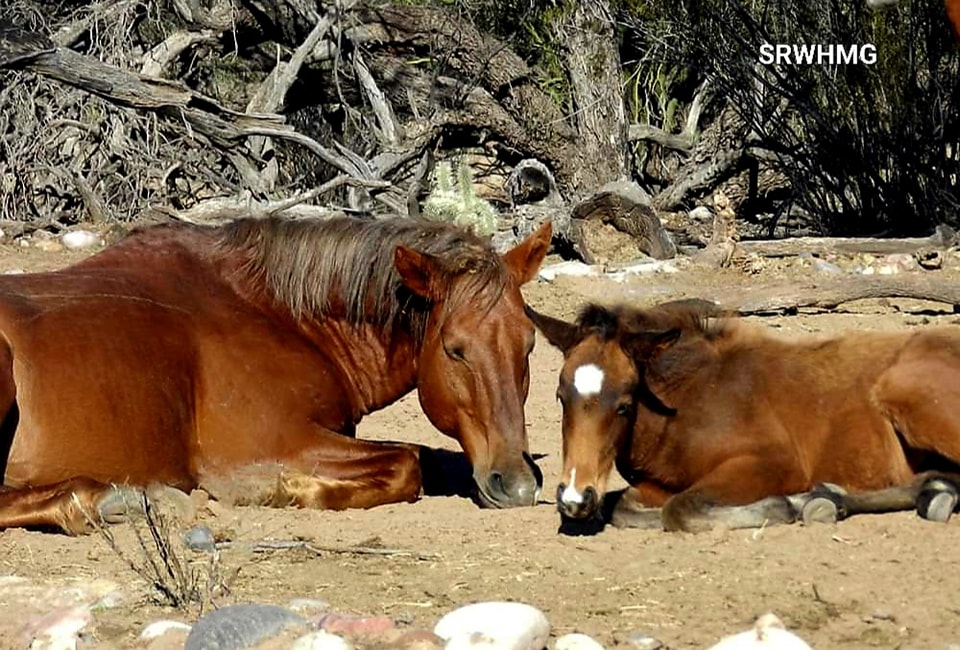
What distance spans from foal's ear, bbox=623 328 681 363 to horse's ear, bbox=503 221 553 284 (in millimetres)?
845

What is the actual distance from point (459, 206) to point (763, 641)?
1119 cm

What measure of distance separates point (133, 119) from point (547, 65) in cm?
519

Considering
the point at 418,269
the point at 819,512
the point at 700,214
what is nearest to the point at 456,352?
the point at 418,269

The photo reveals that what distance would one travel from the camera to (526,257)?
6.73 meters

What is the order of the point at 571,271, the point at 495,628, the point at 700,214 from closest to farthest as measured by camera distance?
the point at 495,628 → the point at 571,271 → the point at 700,214

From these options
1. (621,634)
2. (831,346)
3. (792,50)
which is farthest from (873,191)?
(621,634)

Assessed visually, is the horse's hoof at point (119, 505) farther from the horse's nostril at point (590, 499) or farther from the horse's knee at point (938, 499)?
the horse's knee at point (938, 499)

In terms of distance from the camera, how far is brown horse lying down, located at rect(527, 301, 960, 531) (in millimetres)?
5871

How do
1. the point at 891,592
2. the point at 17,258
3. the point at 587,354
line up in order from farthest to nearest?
the point at 17,258, the point at 587,354, the point at 891,592

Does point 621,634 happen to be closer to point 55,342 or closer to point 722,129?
point 55,342

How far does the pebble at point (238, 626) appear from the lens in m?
4.16

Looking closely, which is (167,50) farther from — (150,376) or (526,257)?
(526,257)

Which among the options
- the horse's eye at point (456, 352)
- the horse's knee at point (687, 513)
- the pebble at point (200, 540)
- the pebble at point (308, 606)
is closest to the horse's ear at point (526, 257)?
the horse's eye at point (456, 352)

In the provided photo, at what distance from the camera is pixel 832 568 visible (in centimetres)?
517
